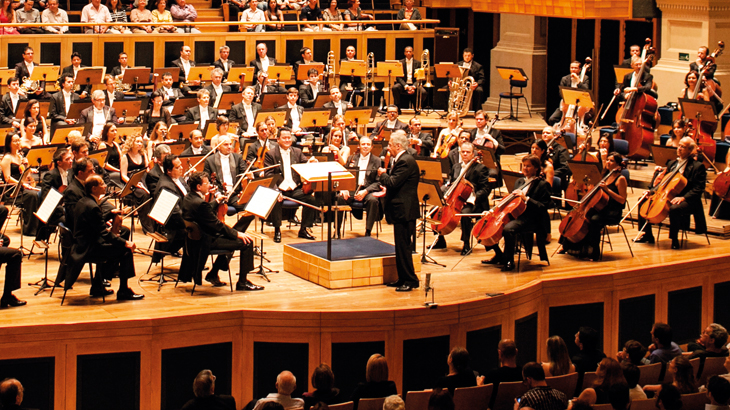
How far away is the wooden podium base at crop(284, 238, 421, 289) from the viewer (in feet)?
27.7

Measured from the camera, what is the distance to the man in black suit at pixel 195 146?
1011cm

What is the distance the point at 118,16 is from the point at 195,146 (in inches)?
235

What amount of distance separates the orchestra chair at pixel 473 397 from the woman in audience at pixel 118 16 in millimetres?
10496

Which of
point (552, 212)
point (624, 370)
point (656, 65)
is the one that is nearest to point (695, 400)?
point (624, 370)

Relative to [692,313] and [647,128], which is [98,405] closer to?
[692,313]

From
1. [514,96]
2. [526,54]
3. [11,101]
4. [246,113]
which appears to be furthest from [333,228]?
[526,54]

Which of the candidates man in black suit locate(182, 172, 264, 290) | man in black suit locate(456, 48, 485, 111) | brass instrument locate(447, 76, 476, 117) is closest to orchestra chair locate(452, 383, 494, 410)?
man in black suit locate(182, 172, 264, 290)

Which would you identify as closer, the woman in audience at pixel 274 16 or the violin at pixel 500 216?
the violin at pixel 500 216

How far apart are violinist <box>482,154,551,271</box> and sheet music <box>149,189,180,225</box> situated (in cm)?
293

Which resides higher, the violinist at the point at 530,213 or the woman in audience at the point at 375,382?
the violinist at the point at 530,213

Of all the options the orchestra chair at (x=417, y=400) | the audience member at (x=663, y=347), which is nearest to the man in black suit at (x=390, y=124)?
the audience member at (x=663, y=347)

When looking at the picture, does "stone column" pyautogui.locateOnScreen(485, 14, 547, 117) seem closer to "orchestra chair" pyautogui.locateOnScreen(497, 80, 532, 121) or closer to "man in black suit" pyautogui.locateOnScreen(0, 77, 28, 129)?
"orchestra chair" pyautogui.locateOnScreen(497, 80, 532, 121)

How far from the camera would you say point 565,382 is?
6555 mm

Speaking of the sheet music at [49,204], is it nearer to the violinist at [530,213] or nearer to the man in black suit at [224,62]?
the violinist at [530,213]
